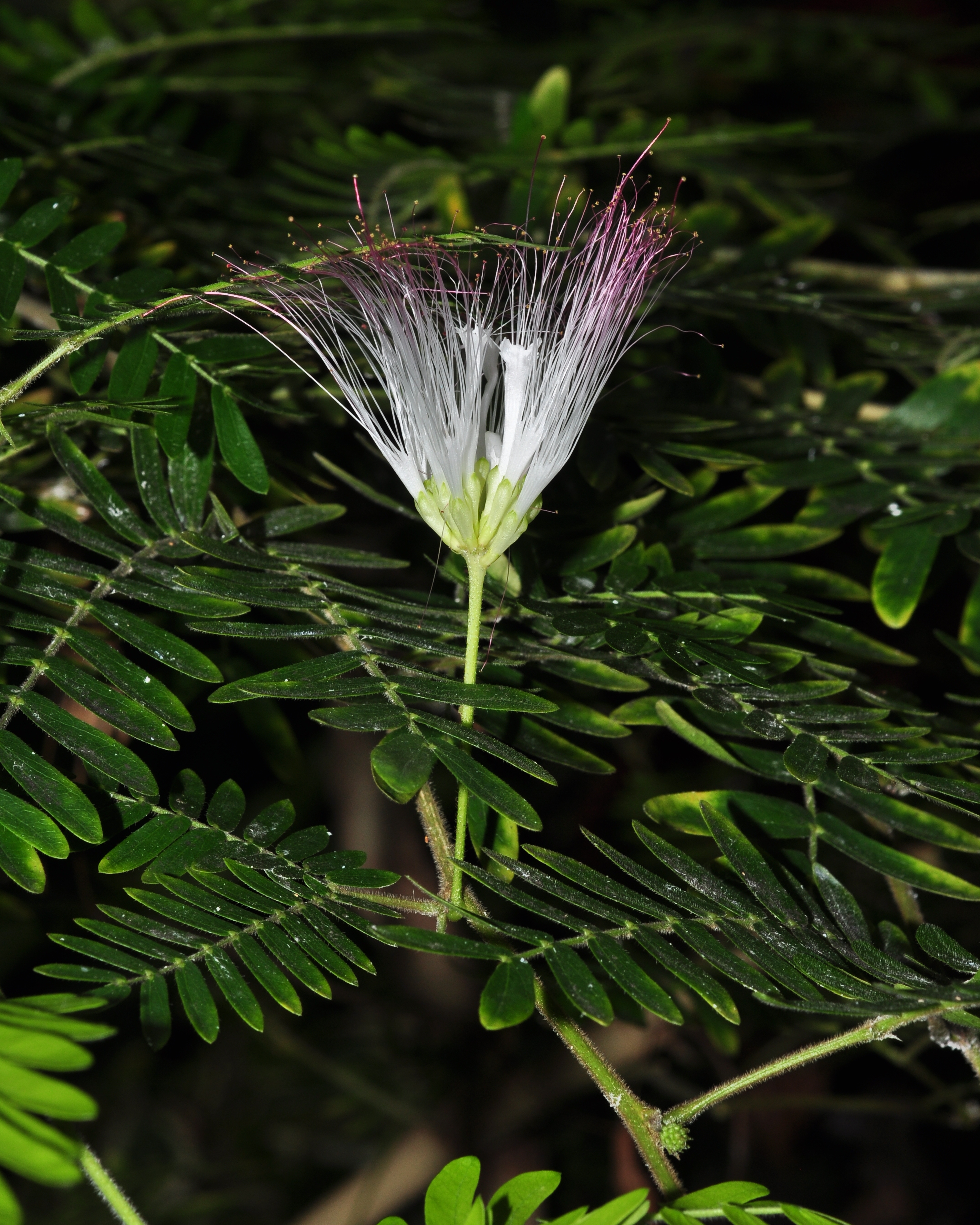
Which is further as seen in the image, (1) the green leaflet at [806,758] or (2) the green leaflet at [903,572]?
(2) the green leaflet at [903,572]

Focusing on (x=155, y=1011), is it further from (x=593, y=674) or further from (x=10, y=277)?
(x=10, y=277)

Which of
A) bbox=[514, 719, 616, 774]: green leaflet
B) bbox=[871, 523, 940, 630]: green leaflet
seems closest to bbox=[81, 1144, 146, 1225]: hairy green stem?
bbox=[514, 719, 616, 774]: green leaflet

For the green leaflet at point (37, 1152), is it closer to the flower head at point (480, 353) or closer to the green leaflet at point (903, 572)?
the flower head at point (480, 353)

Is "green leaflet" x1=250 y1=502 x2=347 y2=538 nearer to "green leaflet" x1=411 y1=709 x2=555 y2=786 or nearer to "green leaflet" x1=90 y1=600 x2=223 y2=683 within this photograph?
"green leaflet" x1=90 y1=600 x2=223 y2=683

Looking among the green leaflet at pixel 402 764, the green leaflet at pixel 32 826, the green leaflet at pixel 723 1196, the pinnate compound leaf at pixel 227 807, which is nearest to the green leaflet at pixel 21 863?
the green leaflet at pixel 32 826

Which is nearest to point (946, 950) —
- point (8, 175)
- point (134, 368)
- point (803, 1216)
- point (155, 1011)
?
point (803, 1216)

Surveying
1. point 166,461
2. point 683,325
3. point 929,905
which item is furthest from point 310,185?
point 929,905

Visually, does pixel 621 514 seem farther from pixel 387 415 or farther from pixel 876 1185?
pixel 876 1185
